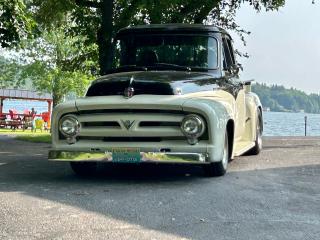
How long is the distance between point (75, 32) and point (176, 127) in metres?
11.5

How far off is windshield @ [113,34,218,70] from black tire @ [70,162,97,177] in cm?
176

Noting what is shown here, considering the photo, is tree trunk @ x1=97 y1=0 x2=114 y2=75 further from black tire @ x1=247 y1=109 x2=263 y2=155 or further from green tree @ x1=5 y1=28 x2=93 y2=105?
green tree @ x1=5 y1=28 x2=93 y2=105

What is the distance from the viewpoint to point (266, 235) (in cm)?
418

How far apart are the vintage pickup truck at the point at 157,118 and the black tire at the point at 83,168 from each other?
1 cm

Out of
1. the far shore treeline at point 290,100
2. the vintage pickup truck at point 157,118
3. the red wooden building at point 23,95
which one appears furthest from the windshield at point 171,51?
the far shore treeline at point 290,100

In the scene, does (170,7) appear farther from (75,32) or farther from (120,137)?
(120,137)

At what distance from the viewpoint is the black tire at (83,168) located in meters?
7.46

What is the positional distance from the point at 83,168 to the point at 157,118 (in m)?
1.67

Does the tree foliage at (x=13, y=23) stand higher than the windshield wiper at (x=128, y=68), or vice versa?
the tree foliage at (x=13, y=23)

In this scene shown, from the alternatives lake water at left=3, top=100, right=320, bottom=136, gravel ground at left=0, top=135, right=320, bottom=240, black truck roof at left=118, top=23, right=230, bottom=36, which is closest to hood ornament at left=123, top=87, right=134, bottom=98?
gravel ground at left=0, top=135, right=320, bottom=240

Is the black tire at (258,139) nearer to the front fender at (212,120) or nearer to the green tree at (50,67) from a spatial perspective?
the front fender at (212,120)

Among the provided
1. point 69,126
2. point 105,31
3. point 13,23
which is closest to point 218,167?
point 69,126

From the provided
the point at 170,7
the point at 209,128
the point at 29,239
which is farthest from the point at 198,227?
the point at 170,7

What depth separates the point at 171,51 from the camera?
8.02 metres
